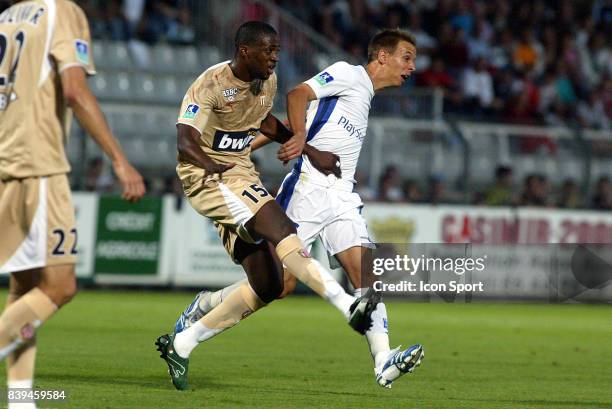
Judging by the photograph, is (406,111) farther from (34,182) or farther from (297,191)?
(34,182)

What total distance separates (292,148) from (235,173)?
1.52 ft

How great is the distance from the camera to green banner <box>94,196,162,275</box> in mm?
18828

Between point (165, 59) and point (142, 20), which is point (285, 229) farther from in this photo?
point (142, 20)

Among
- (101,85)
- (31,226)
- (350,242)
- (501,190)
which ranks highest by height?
(101,85)

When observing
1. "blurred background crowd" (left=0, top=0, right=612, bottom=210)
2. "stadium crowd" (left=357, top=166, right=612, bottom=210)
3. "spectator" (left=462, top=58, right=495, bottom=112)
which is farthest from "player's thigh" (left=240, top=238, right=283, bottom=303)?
"spectator" (left=462, top=58, right=495, bottom=112)

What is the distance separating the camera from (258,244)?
8.53 metres

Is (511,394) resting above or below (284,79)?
below

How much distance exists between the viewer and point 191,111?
8.30 m

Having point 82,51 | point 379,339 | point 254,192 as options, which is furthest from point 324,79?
point 82,51

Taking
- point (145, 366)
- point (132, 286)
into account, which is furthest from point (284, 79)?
point (145, 366)

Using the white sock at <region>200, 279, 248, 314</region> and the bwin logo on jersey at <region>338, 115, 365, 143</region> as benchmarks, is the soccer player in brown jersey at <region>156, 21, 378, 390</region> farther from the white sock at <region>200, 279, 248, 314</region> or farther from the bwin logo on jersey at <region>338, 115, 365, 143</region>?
the bwin logo on jersey at <region>338, 115, 365, 143</region>

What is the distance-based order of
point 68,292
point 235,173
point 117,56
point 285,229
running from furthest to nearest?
1. point 117,56
2. point 235,173
3. point 285,229
4. point 68,292

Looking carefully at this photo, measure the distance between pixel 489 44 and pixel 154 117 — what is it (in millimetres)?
9748

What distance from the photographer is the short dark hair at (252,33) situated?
822cm
